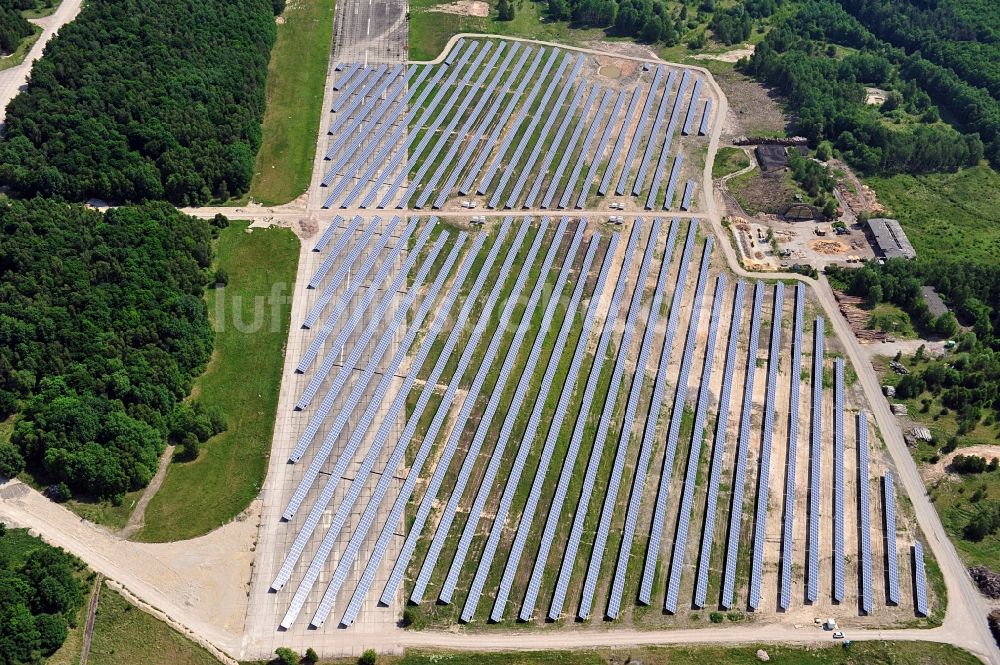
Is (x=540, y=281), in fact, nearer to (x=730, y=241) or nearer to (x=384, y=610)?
(x=730, y=241)

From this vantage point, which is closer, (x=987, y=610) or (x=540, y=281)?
(x=987, y=610)

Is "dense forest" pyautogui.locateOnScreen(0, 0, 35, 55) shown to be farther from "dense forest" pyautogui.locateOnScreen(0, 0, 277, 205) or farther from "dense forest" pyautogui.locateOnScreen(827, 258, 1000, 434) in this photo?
"dense forest" pyautogui.locateOnScreen(827, 258, 1000, 434)

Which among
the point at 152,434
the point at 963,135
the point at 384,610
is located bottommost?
the point at 384,610

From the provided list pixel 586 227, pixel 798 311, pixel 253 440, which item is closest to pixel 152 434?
pixel 253 440

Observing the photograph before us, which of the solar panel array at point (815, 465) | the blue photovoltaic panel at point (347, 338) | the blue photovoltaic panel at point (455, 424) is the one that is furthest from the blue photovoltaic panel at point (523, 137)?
the solar panel array at point (815, 465)

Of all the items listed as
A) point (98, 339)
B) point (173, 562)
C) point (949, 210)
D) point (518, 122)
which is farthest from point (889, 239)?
point (98, 339)

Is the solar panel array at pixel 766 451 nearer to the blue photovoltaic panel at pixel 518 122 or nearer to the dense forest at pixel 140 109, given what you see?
the blue photovoltaic panel at pixel 518 122
